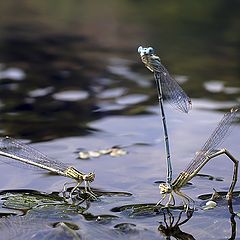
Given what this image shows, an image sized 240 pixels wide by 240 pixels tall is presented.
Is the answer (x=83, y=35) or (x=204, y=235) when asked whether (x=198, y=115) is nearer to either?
(x=204, y=235)

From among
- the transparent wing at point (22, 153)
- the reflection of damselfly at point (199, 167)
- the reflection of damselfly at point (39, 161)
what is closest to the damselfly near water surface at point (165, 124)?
the reflection of damselfly at point (199, 167)

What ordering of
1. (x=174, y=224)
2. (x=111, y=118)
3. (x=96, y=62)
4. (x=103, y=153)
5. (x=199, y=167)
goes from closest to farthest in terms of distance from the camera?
(x=174, y=224) < (x=199, y=167) < (x=103, y=153) < (x=111, y=118) < (x=96, y=62)

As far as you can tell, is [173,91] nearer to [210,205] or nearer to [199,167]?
[199,167]

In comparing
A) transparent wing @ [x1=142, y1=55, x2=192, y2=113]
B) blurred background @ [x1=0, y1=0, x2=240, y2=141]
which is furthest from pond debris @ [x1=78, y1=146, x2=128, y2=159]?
transparent wing @ [x1=142, y1=55, x2=192, y2=113]

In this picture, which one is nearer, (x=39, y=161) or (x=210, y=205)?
(x=210, y=205)

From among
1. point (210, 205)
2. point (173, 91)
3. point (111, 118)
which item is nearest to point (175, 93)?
point (173, 91)

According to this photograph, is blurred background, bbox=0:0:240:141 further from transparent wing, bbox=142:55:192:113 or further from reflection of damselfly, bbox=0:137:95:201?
transparent wing, bbox=142:55:192:113

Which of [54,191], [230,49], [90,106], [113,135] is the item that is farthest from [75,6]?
[54,191]

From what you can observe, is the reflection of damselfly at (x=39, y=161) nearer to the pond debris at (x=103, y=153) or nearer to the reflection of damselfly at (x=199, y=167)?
the reflection of damselfly at (x=199, y=167)
